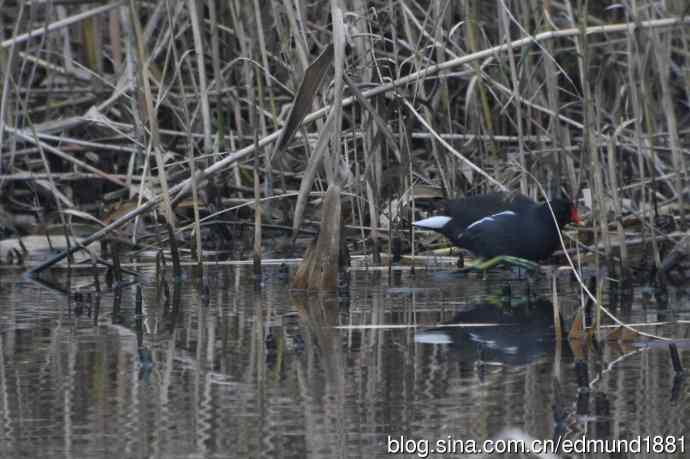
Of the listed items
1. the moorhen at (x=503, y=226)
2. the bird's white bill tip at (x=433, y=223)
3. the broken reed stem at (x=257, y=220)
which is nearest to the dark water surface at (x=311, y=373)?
the broken reed stem at (x=257, y=220)

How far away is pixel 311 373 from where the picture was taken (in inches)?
147

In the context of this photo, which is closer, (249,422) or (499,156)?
(249,422)

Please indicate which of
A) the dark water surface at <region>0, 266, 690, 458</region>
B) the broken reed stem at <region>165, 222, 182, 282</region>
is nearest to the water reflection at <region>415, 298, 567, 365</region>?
the dark water surface at <region>0, 266, 690, 458</region>

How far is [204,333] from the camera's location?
4.49 metres

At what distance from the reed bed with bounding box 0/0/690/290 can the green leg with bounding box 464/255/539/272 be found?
272mm

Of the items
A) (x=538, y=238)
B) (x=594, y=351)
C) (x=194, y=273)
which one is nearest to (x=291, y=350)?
(x=594, y=351)

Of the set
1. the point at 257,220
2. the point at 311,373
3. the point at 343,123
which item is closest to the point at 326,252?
the point at 257,220

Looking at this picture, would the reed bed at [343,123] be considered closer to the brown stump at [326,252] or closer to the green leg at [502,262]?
the brown stump at [326,252]

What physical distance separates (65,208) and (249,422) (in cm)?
419

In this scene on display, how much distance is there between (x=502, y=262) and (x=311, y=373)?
7.96 feet

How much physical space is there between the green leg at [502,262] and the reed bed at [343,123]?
27cm

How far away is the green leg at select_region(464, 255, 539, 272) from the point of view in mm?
5754

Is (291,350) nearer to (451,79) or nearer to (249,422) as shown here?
(249,422)

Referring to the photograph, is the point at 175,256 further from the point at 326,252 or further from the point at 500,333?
the point at 500,333
